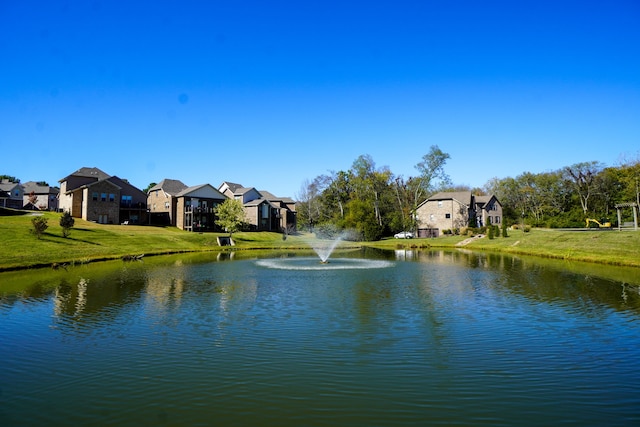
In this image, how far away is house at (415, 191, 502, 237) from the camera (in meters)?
86.1

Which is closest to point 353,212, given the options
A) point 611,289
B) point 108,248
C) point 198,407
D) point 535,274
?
point 108,248

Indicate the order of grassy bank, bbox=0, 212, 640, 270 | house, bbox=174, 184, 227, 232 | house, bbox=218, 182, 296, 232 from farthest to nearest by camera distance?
house, bbox=218, 182, 296, 232 < house, bbox=174, 184, 227, 232 < grassy bank, bbox=0, 212, 640, 270

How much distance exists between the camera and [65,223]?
158 ft

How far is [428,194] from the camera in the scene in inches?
4503

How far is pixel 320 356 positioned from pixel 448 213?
7919 cm

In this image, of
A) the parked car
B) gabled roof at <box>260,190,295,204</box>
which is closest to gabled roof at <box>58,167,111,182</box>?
gabled roof at <box>260,190,295,204</box>

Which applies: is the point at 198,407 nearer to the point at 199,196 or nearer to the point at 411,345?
the point at 411,345

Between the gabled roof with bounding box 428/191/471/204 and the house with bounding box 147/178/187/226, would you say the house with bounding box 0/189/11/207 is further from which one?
the gabled roof with bounding box 428/191/471/204

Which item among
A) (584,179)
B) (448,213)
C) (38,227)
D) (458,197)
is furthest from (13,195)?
(584,179)

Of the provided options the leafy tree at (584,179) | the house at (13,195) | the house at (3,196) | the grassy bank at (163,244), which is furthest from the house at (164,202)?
the leafy tree at (584,179)

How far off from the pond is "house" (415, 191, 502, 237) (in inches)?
2471

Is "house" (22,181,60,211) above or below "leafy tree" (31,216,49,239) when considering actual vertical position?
above

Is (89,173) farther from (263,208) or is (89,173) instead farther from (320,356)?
(320,356)

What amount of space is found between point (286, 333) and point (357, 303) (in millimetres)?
6051
